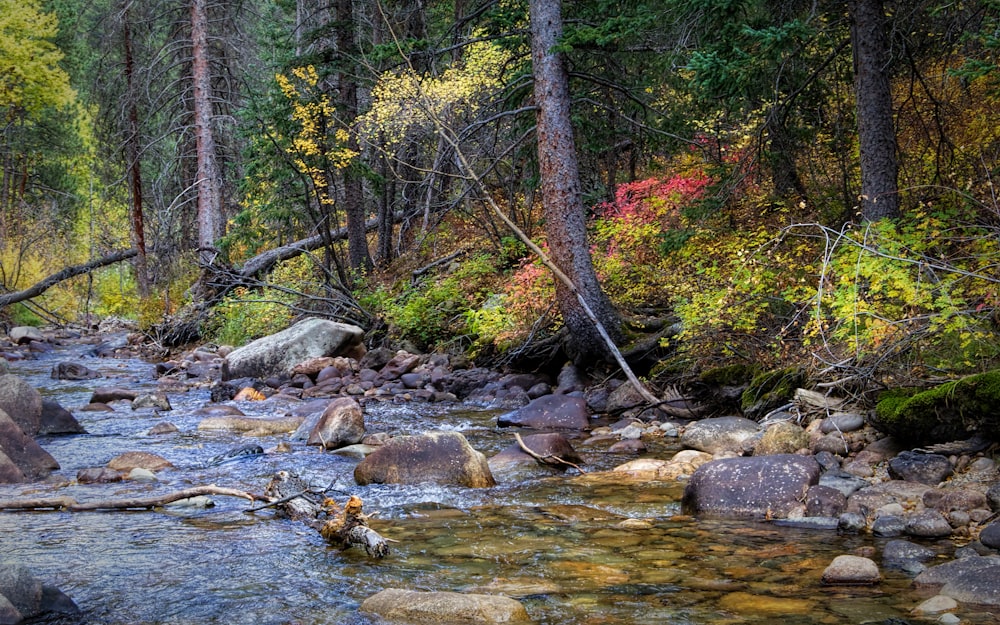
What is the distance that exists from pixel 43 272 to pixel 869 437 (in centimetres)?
2376

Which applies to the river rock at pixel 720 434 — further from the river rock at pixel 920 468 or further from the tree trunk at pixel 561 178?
the tree trunk at pixel 561 178

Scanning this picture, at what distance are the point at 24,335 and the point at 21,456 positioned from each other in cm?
1613

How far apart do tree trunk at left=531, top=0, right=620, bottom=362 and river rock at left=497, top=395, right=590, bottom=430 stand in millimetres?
1187

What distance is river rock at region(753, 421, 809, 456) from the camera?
6434 millimetres

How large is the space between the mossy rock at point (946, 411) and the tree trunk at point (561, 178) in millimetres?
4652

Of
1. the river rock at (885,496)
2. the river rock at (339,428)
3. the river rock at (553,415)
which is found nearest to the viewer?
the river rock at (885,496)

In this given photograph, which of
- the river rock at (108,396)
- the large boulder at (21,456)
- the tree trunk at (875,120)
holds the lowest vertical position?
the large boulder at (21,456)

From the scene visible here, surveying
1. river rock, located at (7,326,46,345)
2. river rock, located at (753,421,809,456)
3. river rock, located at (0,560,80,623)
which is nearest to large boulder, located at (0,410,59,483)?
river rock, located at (0,560,80,623)

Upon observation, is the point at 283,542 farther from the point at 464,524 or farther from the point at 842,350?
the point at 842,350

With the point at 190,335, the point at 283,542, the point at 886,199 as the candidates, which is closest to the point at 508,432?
the point at 283,542

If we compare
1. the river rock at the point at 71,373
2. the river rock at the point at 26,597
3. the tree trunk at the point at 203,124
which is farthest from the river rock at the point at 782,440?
the tree trunk at the point at 203,124

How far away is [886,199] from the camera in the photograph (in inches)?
325

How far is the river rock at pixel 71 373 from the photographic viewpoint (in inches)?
560

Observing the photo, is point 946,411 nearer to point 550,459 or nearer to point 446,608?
point 550,459
